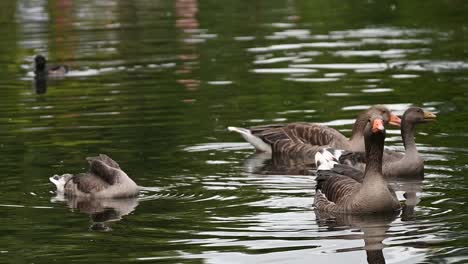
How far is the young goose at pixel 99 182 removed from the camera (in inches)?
747

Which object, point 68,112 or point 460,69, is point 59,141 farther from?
point 460,69

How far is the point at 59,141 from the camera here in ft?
78.1

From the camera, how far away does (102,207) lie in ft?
61.8

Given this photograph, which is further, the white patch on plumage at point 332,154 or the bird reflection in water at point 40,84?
the bird reflection in water at point 40,84

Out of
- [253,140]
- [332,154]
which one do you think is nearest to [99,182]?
[332,154]

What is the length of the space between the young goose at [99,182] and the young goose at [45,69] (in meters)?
14.5

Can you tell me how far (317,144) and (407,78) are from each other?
775 centimetres

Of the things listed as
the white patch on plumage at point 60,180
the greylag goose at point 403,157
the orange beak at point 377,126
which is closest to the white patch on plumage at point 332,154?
the greylag goose at point 403,157

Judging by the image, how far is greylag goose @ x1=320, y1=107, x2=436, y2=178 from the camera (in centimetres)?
2047

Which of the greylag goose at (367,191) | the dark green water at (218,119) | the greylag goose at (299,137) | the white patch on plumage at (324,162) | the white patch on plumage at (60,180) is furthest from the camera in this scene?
the greylag goose at (299,137)

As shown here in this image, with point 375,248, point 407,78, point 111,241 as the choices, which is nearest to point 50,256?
point 111,241

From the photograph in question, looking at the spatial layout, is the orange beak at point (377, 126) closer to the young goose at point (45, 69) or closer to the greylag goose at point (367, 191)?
the greylag goose at point (367, 191)

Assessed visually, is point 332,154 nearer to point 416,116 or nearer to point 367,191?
point 416,116

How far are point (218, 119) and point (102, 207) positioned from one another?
7.27 metres
